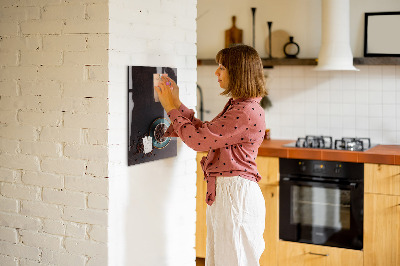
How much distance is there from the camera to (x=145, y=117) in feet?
8.82

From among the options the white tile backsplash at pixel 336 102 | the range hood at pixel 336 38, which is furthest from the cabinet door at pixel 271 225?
the range hood at pixel 336 38

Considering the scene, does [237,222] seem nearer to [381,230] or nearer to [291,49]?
[381,230]

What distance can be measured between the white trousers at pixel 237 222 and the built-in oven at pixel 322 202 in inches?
55.2

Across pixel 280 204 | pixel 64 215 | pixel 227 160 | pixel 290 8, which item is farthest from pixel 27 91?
pixel 290 8

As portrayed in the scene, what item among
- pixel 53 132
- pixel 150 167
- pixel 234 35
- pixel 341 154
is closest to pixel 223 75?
pixel 150 167

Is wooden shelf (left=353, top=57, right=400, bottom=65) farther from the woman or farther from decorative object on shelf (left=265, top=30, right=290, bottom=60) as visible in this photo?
the woman

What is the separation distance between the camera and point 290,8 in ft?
15.2

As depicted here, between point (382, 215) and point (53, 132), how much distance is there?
227cm

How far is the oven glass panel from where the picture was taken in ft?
12.8

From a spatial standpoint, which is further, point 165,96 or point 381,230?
point 381,230

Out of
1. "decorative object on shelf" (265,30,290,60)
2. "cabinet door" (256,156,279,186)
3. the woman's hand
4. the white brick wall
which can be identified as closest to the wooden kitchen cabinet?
"cabinet door" (256,156,279,186)

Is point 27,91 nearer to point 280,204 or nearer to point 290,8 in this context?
point 280,204

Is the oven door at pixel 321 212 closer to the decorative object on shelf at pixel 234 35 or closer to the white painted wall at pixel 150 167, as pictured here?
the white painted wall at pixel 150 167

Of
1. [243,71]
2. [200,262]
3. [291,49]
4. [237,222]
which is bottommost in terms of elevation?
[200,262]
